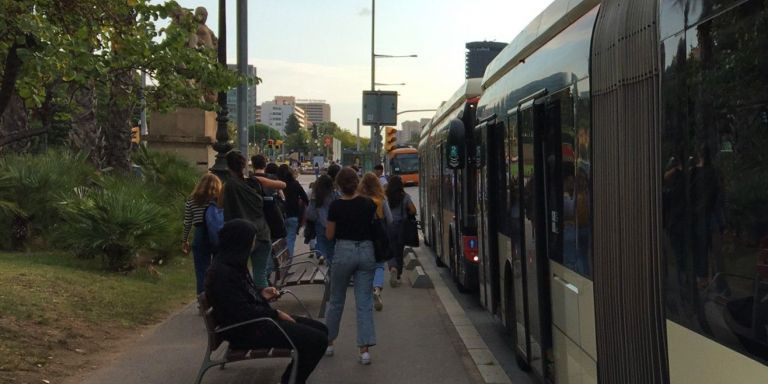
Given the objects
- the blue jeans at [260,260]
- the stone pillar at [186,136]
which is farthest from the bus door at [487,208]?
the stone pillar at [186,136]

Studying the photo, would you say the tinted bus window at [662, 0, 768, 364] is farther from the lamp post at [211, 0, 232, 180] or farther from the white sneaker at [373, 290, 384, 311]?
the lamp post at [211, 0, 232, 180]

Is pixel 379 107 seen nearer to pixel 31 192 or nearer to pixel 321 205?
pixel 31 192

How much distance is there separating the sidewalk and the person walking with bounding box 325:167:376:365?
1.32ft

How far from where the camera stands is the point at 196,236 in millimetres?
8719

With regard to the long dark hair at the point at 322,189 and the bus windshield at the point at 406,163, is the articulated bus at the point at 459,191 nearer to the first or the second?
the long dark hair at the point at 322,189

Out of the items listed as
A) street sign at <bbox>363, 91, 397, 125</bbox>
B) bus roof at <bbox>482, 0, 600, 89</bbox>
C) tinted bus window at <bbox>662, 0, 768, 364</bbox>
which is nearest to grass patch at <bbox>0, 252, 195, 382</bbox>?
bus roof at <bbox>482, 0, 600, 89</bbox>

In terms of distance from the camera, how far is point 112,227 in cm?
1152

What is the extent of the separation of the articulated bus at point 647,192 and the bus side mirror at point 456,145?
11.1ft

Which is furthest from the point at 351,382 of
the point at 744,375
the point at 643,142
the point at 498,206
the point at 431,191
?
the point at 431,191

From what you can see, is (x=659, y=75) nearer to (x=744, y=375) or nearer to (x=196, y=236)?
(x=744, y=375)

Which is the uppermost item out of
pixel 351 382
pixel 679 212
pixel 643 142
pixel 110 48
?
pixel 110 48

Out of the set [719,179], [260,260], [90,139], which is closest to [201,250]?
[260,260]

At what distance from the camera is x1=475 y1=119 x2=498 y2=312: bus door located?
7844 millimetres

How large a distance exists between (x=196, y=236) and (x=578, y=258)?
5.45 metres
